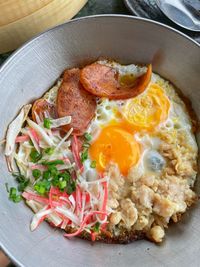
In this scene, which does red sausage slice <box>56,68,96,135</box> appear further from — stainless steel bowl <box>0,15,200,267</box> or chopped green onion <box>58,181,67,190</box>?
chopped green onion <box>58,181,67,190</box>

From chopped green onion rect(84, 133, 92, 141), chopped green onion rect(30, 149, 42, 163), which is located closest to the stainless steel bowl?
chopped green onion rect(30, 149, 42, 163)

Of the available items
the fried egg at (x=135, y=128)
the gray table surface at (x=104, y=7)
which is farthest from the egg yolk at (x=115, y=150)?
the gray table surface at (x=104, y=7)

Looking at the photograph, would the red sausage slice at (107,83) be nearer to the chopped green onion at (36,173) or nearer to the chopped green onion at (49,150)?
the chopped green onion at (49,150)

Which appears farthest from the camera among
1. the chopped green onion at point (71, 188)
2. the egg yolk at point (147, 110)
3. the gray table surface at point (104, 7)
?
the gray table surface at point (104, 7)

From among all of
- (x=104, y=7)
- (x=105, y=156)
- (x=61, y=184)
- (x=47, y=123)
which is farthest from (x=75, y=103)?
(x=104, y=7)

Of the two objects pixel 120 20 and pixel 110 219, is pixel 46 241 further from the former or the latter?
pixel 120 20

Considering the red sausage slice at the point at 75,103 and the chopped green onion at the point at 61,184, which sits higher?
Answer: the red sausage slice at the point at 75,103
